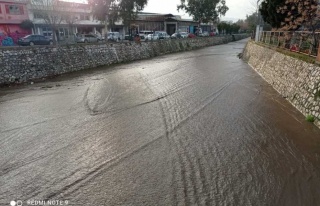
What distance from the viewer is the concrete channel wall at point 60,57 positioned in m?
16.5

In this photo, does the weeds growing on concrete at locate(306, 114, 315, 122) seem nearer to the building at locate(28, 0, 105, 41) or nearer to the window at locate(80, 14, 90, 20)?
the building at locate(28, 0, 105, 41)

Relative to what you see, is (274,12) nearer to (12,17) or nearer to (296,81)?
(296,81)

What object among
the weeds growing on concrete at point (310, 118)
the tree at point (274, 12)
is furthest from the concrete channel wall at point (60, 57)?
the weeds growing on concrete at point (310, 118)

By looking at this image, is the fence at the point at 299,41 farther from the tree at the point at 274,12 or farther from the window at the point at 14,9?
the window at the point at 14,9

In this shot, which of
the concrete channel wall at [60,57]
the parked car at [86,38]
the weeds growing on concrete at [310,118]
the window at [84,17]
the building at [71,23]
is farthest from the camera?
the window at [84,17]

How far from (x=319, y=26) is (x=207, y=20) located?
4616 centimetres

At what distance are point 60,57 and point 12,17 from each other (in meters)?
22.1

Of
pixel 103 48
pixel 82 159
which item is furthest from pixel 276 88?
pixel 103 48

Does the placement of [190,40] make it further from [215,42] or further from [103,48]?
[103,48]

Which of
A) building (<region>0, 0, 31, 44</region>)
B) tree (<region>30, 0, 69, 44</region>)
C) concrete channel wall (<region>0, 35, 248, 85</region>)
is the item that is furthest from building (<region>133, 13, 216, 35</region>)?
tree (<region>30, 0, 69, 44</region>)

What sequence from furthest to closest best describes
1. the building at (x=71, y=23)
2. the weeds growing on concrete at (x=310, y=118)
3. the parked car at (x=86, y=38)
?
the building at (x=71, y=23) → the parked car at (x=86, y=38) → the weeds growing on concrete at (x=310, y=118)

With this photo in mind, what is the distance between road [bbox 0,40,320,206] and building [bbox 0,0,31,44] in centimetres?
2777

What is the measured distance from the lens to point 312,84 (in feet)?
30.6

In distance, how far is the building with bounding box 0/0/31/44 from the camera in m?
34.4
